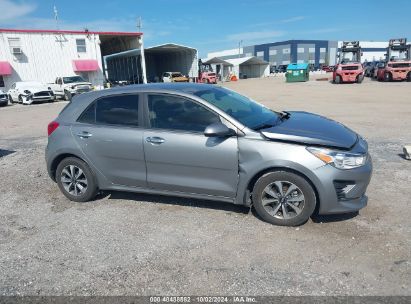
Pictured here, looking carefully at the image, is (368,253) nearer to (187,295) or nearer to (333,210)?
(333,210)

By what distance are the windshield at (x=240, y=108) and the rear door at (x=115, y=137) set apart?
0.92 m

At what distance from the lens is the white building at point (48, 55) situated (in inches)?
1078

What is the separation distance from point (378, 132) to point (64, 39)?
2878 centimetres

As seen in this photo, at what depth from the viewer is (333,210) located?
3625mm

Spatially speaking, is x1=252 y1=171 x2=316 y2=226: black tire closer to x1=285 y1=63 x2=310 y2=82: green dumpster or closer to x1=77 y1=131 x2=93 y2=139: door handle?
x1=77 y1=131 x2=93 y2=139: door handle

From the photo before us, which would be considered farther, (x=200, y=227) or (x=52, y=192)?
(x=52, y=192)

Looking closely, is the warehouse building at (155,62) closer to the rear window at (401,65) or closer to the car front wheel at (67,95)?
the car front wheel at (67,95)

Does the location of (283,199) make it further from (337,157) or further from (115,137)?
(115,137)

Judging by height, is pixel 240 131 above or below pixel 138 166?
above

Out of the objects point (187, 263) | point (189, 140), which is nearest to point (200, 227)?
point (187, 263)

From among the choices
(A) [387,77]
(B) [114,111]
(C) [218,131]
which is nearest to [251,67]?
(A) [387,77]

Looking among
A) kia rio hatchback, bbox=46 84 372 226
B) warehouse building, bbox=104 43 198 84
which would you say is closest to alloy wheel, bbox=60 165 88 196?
kia rio hatchback, bbox=46 84 372 226

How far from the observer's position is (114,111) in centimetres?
448

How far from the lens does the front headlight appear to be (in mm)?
3525
